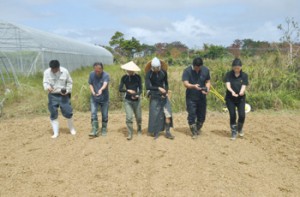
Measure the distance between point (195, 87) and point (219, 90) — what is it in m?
4.47

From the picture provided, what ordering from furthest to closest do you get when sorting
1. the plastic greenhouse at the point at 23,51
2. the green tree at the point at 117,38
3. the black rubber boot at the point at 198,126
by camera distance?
the green tree at the point at 117,38 < the plastic greenhouse at the point at 23,51 < the black rubber boot at the point at 198,126

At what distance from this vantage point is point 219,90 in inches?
412

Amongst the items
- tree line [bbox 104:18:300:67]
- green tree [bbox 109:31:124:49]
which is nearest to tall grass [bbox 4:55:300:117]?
tree line [bbox 104:18:300:67]

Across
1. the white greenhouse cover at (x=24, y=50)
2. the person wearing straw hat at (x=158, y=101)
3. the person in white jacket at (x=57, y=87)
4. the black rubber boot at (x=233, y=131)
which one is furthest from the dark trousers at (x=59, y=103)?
the white greenhouse cover at (x=24, y=50)

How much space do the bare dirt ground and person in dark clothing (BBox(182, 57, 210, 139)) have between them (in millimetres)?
472

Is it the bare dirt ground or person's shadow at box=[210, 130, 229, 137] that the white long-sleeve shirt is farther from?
person's shadow at box=[210, 130, 229, 137]

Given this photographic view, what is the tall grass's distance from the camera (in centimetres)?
983

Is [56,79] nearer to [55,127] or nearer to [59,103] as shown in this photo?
[59,103]

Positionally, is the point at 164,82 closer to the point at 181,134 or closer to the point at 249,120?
the point at 181,134

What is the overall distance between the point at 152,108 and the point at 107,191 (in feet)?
8.39

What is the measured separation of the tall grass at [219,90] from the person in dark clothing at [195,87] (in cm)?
315

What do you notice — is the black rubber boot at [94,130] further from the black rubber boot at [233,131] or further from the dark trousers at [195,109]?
the black rubber boot at [233,131]

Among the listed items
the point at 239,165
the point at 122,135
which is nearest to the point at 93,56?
the point at 122,135

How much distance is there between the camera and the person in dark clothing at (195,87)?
20.5 feet
